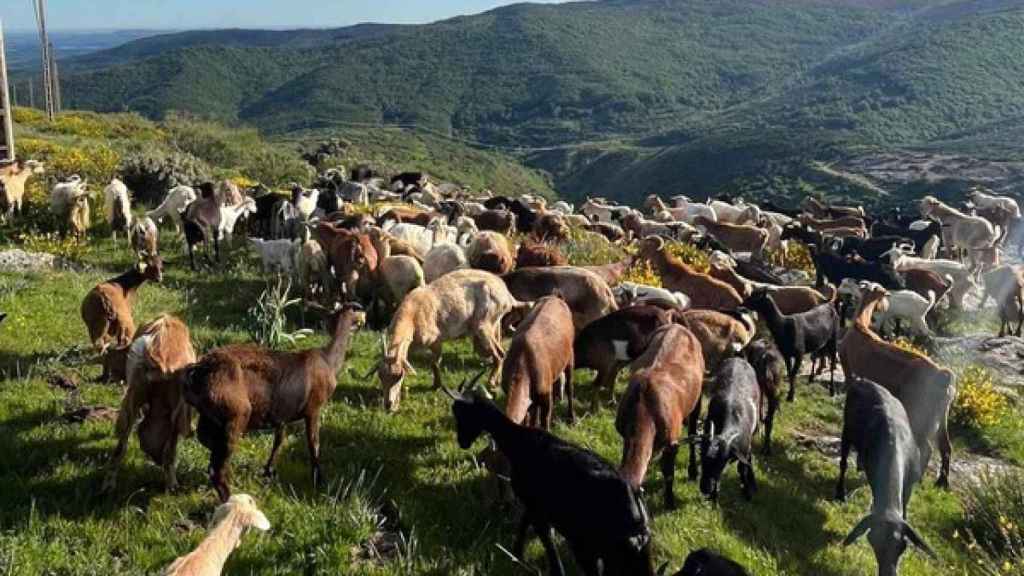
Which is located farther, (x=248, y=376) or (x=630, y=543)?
(x=248, y=376)

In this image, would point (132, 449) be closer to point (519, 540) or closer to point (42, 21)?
point (519, 540)

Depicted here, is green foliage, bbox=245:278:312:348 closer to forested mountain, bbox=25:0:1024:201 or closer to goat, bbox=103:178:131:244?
goat, bbox=103:178:131:244

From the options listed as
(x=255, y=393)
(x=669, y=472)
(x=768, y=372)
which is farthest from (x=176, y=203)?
(x=669, y=472)

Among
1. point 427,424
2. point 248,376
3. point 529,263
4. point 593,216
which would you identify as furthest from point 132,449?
point 593,216

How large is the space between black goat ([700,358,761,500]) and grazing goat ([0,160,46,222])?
14.6m

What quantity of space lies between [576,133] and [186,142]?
113856 millimetres

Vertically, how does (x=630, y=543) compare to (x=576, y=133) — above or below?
above

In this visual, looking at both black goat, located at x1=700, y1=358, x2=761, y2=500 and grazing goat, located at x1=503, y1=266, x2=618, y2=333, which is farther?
grazing goat, located at x1=503, y1=266, x2=618, y2=333

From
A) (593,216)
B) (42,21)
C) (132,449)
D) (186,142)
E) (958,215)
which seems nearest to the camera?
(132,449)

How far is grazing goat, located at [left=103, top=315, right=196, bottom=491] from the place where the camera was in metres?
6.14

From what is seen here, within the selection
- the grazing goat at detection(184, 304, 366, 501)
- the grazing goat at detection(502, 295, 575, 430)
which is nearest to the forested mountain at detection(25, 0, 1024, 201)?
the grazing goat at detection(502, 295, 575, 430)

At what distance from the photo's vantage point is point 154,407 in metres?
6.24

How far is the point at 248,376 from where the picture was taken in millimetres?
6102

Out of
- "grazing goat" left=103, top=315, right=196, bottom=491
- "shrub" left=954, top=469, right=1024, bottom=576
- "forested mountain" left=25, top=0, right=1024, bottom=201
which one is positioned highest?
"grazing goat" left=103, top=315, right=196, bottom=491
